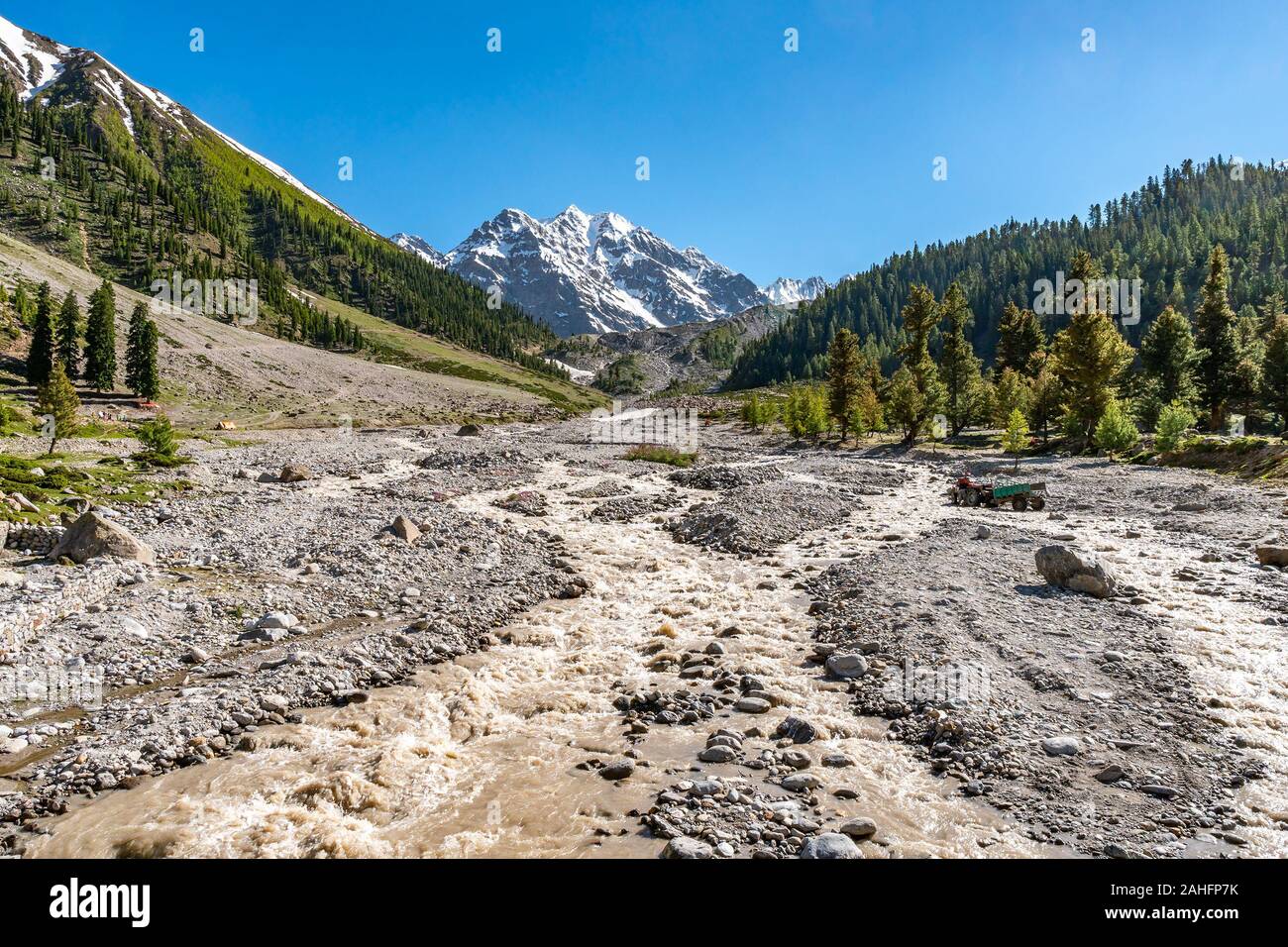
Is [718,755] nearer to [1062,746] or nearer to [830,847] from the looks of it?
[830,847]

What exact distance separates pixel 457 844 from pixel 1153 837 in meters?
9.41

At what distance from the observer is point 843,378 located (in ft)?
268

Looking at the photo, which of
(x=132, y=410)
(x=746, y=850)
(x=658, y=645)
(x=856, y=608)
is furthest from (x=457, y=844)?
(x=132, y=410)

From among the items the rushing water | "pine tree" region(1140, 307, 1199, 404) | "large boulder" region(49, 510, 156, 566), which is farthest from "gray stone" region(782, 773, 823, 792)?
"pine tree" region(1140, 307, 1199, 404)

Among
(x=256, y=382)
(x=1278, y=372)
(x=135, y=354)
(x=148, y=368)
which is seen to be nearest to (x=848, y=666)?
(x=1278, y=372)

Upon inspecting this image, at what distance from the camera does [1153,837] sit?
8.12m

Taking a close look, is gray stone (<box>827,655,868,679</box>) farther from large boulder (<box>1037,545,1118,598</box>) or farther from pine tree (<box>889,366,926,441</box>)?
pine tree (<box>889,366,926,441</box>)

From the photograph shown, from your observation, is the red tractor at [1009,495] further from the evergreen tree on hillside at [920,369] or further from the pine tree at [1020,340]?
the pine tree at [1020,340]

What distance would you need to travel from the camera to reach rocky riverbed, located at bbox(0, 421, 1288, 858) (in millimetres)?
8633

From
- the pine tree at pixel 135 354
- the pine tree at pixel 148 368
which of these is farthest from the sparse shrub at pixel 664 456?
the pine tree at pixel 135 354

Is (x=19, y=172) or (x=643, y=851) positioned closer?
(x=643, y=851)

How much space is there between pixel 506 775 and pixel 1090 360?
64959mm

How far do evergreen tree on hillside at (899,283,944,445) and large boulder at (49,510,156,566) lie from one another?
71.3m

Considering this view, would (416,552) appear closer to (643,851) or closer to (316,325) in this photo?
(643,851)
